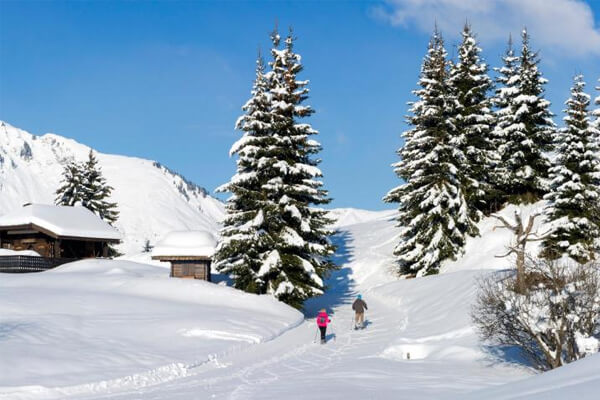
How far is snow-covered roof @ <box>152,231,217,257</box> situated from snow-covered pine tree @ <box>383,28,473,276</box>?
13.4m

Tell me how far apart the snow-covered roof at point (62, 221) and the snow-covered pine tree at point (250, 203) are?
14.4 metres

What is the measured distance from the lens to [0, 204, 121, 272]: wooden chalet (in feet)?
136

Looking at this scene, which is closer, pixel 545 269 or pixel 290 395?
pixel 290 395

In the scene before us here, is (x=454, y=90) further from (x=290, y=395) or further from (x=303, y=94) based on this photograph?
(x=290, y=395)

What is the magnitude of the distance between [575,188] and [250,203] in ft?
57.6

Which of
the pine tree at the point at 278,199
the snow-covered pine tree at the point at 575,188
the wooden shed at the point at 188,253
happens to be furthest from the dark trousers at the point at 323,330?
the wooden shed at the point at 188,253

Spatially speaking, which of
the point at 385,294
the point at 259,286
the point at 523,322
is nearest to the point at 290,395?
the point at 523,322

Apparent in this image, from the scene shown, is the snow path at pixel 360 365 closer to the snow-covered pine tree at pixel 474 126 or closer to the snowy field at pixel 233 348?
the snowy field at pixel 233 348

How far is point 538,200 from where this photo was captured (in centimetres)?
4247

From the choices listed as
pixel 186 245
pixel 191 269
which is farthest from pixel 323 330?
pixel 186 245

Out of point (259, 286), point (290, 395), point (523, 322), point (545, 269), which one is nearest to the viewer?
point (290, 395)

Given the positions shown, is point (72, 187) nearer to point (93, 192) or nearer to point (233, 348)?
point (93, 192)

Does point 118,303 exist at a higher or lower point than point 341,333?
higher

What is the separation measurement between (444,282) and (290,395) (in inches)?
862
